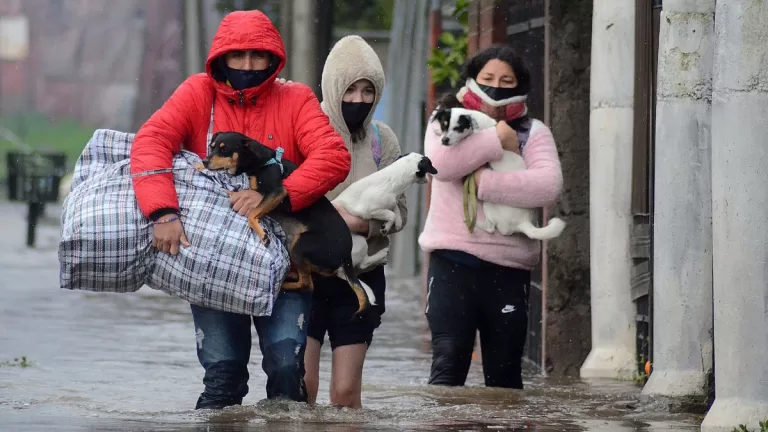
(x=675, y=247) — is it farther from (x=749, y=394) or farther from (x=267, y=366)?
(x=267, y=366)

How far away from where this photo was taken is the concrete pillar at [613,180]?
389 inches

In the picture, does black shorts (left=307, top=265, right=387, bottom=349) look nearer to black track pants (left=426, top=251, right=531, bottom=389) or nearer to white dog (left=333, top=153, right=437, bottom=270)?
white dog (left=333, top=153, right=437, bottom=270)

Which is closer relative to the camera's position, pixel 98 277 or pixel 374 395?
pixel 98 277

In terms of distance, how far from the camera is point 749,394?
6848 millimetres

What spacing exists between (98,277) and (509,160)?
241 centimetres

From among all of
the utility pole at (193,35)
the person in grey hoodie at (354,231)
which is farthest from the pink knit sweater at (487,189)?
the utility pole at (193,35)

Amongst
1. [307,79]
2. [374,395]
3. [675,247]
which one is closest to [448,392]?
[374,395]

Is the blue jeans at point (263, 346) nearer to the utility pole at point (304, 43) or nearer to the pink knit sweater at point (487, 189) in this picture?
the pink knit sweater at point (487, 189)

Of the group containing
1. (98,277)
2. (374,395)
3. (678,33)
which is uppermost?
(678,33)

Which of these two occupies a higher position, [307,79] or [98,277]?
[307,79]

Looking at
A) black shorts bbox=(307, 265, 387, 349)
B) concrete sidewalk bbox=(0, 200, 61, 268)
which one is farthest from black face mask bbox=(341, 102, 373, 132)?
concrete sidewalk bbox=(0, 200, 61, 268)

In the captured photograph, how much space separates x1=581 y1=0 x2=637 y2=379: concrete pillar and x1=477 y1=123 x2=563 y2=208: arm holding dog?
1653mm

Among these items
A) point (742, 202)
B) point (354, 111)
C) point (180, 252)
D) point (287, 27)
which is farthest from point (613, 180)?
point (287, 27)

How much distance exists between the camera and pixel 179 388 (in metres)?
9.48
